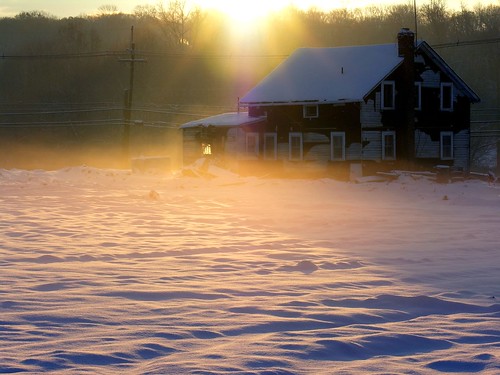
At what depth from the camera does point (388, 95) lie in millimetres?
42719

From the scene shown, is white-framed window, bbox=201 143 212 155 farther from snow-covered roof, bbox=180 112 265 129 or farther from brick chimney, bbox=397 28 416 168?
brick chimney, bbox=397 28 416 168

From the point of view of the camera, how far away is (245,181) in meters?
37.6

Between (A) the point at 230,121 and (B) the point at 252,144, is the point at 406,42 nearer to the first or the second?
(B) the point at 252,144

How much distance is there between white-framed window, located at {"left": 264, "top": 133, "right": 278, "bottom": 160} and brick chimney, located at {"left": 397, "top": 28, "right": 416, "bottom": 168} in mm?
6782

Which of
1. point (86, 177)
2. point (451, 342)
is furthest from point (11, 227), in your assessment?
point (86, 177)

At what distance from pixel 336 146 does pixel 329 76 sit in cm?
425

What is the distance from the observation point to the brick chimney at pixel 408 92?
4138cm

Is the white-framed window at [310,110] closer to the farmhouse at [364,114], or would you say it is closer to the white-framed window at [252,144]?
the farmhouse at [364,114]

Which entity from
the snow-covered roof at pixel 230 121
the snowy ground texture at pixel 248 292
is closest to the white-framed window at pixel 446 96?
the snow-covered roof at pixel 230 121

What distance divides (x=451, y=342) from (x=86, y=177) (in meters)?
35.6

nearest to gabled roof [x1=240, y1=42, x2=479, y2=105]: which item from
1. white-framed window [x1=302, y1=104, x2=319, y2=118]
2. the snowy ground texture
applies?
white-framed window [x1=302, y1=104, x2=319, y2=118]

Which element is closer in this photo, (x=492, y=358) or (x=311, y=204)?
(x=492, y=358)

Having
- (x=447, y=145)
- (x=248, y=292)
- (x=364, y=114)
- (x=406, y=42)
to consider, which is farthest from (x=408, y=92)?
(x=248, y=292)

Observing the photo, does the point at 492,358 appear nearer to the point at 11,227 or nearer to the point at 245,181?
the point at 11,227
